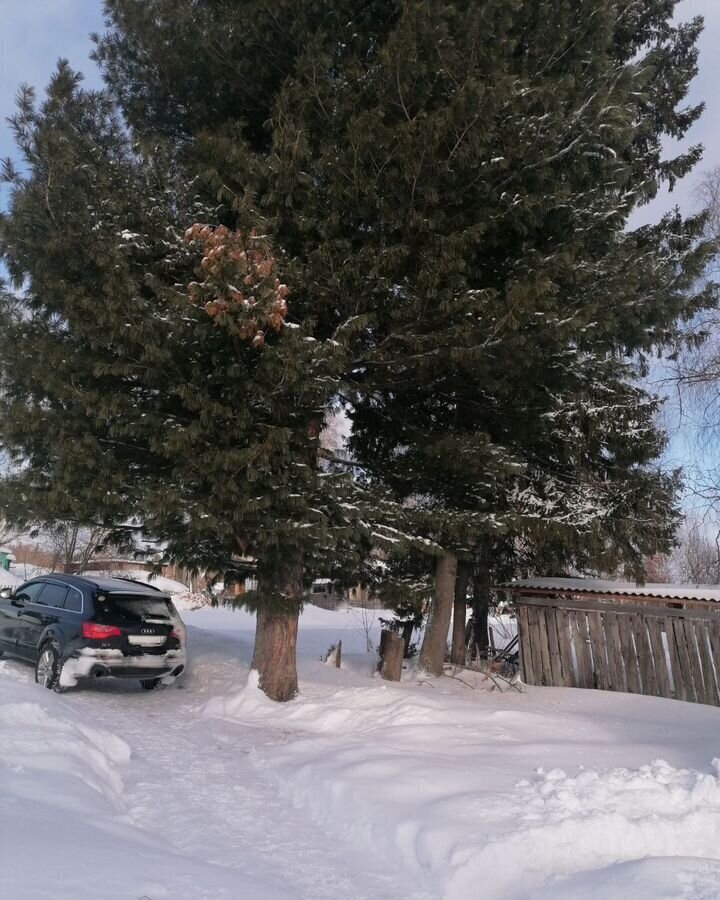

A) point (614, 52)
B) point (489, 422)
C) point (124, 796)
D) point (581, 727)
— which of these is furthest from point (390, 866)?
point (614, 52)

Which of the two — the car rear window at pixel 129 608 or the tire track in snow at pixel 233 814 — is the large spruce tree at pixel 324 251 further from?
the tire track in snow at pixel 233 814

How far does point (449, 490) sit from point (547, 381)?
207 centimetres

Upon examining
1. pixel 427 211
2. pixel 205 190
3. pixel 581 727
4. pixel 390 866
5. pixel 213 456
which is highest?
pixel 205 190

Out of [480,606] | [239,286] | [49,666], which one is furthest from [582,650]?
[49,666]

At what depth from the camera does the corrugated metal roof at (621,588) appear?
32.4 ft

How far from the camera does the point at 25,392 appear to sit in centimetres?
891

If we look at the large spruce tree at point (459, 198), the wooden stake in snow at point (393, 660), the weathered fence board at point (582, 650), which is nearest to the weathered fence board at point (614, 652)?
the weathered fence board at point (582, 650)

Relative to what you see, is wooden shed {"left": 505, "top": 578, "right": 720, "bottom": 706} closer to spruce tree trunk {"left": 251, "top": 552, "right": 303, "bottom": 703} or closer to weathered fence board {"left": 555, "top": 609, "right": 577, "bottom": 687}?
weathered fence board {"left": 555, "top": 609, "right": 577, "bottom": 687}

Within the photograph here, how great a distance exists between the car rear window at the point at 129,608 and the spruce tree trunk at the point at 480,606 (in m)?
5.47

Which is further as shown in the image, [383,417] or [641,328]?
[383,417]

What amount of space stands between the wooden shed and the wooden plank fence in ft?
0.04

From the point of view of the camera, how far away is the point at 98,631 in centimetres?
907

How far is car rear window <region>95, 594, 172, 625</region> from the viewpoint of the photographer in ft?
30.5

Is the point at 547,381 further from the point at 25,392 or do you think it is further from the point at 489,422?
the point at 25,392
